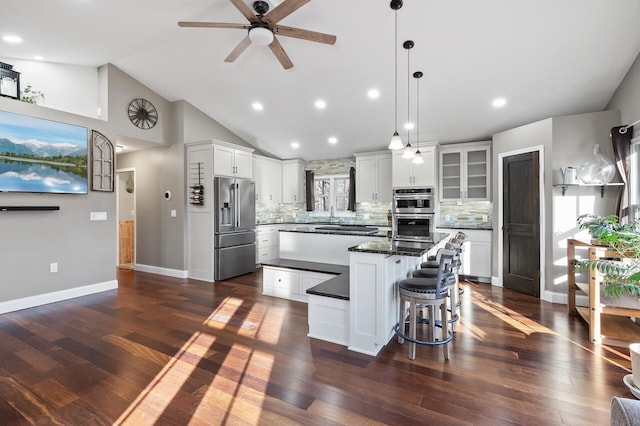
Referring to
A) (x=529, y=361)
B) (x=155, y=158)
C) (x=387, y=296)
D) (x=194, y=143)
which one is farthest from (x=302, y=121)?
(x=529, y=361)

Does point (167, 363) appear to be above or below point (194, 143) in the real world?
below

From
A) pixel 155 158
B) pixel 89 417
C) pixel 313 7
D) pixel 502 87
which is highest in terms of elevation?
pixel 313 7

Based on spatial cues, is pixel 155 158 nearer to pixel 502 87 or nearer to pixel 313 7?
pixel 313 7

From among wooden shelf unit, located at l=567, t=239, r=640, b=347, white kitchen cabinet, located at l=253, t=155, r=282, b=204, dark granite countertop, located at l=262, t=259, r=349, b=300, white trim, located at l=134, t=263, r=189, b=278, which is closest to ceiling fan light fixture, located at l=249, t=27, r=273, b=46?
dark granite countertop, located at l=262, t=259, r=349, b=300

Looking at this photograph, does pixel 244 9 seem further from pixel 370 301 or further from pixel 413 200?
pixel 413 200

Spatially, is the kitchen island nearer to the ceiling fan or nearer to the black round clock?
the ceiling fan

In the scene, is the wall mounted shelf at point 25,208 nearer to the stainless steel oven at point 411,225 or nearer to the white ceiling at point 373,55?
the white ceiling at point 373,55

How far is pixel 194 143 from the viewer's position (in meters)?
5.64

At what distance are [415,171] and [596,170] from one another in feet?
8.40

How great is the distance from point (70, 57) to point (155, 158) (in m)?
2.05

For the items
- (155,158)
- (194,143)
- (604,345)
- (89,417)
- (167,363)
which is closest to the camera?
(89,417)

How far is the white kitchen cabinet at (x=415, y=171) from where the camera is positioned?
5.70 m

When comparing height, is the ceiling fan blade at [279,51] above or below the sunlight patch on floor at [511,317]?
above

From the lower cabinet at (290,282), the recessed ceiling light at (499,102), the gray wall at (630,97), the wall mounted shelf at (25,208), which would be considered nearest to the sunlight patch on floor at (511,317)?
the lower cabinet at (290,282)
